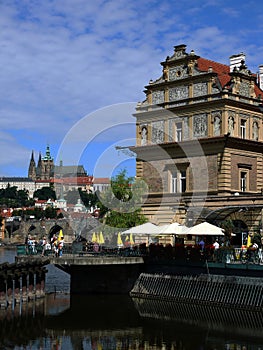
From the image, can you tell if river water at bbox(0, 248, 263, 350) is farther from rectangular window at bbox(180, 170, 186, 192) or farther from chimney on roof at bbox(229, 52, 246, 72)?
chimney on roof at bbox(229, 52, 246, 72)

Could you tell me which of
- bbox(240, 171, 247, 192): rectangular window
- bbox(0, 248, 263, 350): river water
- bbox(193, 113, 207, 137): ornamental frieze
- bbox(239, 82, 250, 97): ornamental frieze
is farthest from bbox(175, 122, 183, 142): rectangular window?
bbox(0, 248, 263, 350): river water

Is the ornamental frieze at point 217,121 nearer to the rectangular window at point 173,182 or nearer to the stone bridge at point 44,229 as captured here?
the rectangular window at point 173,182

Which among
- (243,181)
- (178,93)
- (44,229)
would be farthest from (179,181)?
(44,229)

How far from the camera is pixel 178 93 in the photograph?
5188 centimetres

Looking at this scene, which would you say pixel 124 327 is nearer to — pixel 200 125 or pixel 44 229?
pixel 200 125

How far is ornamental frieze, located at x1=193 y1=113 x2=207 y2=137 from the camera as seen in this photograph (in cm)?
4994

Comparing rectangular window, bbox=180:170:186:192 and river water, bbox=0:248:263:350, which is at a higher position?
rectangular window, bbox=180:170:186:192

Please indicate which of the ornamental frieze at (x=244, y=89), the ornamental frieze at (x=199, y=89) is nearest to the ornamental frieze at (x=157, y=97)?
the ornamental frieze at (x=199, y=89)

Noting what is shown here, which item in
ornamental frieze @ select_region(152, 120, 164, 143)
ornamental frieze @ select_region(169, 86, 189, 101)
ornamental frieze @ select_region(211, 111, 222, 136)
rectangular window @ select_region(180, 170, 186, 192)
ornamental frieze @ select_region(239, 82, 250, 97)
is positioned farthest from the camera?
ornamental frieze @ select_region(152, 120, 164, 143)

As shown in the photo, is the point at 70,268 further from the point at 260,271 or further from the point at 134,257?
the point at 260,271

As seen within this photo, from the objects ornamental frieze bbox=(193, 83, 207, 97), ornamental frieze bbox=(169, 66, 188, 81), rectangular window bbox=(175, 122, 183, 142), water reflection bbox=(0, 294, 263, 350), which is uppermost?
ornamental frieze bbox=(169, 66, 188, 81)

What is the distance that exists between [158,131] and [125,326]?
24668 mm

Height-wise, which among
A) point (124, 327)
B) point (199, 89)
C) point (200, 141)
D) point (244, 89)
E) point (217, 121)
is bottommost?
point (124, 327)

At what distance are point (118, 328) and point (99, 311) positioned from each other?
4.47 meters
